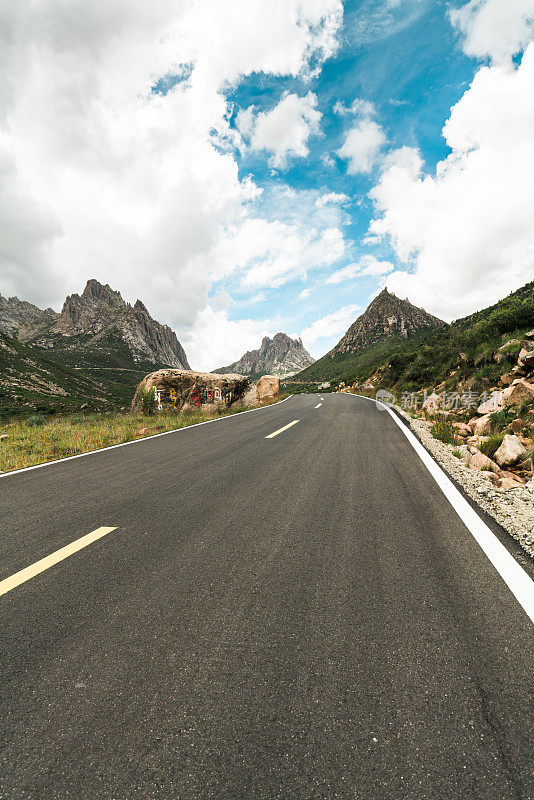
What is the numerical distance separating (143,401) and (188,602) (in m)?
14.1

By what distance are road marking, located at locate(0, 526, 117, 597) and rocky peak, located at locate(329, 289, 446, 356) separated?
12411cm

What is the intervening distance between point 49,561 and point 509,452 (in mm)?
6062

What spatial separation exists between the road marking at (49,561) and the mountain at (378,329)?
356 feet

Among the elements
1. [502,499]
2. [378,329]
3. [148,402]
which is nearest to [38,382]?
[148,402]

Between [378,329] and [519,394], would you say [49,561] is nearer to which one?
[519,394]

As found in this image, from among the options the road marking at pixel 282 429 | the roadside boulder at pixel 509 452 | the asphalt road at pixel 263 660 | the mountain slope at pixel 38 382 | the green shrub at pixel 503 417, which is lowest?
the asphalt road at pixel 263 660

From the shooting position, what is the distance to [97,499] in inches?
162

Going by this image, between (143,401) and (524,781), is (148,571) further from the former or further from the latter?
(143,401)

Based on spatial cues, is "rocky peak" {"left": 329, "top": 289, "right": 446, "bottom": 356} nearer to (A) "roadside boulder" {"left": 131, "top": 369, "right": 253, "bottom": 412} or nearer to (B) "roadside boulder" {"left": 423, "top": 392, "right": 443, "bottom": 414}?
(A) "roadside boulder" {"left": 131, "top": 369, "right": 253, "bottom": 412}

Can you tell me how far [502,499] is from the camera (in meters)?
3.79

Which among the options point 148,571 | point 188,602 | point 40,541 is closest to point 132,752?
point 188,602

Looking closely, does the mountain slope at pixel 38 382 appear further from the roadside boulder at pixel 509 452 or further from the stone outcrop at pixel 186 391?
the roadside boulder at pixel 509 452

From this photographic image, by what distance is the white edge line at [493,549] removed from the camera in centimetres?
225

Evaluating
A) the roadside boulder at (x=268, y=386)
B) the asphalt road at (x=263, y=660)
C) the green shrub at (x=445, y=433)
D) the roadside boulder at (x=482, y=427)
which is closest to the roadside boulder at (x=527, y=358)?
the green shrub at (x=445, y=433)
